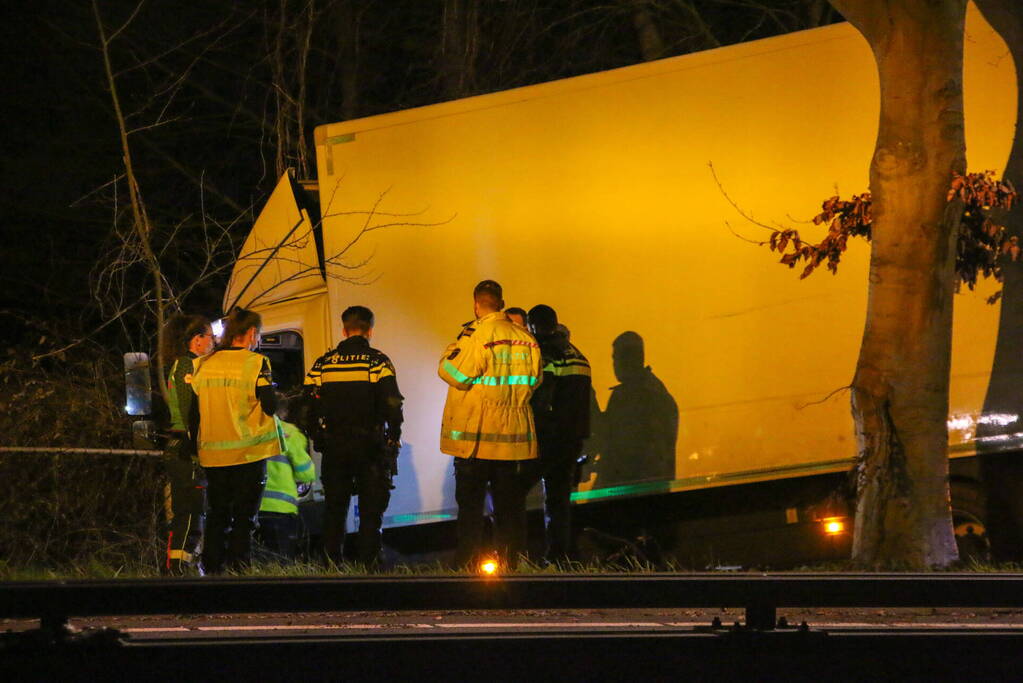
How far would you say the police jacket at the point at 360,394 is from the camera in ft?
26.1

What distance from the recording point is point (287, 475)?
8391 millimetres

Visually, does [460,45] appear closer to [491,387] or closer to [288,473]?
[288,473]

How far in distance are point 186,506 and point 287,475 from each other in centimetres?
76

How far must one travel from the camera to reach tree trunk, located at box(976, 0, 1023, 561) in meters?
8.09

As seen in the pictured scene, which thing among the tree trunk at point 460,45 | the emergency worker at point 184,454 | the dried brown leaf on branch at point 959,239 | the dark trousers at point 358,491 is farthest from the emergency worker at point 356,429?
the tree trunk at point 460,45

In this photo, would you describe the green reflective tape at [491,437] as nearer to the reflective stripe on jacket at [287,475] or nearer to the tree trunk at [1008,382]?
the reflective stripe on jacket at [287,475]

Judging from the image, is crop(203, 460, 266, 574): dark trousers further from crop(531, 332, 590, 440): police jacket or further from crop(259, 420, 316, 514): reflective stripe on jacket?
crop(531, 332, 590, 440): police jacket

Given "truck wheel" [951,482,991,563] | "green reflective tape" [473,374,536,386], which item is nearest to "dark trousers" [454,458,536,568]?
"green reflective tape" [473,374,536,386]

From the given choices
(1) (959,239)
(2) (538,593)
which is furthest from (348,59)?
(2) (538,593)

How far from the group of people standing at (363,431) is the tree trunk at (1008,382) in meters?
2.46

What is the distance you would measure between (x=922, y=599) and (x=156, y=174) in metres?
18.3

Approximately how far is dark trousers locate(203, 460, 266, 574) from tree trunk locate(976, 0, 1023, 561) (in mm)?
4282

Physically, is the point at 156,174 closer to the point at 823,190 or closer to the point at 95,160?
the point at 95,160

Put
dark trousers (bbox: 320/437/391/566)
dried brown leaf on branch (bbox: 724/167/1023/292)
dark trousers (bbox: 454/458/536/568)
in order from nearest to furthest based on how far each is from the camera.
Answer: dark trousers (bbox: 454/458/536/568)
dried brown leaf on branch (bbox: 724/167/1023/292)
dark trousers (bbox: 320/437/391/566)
